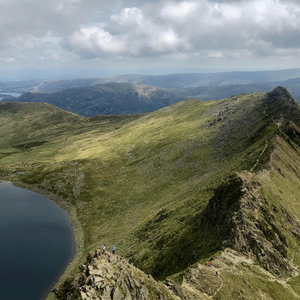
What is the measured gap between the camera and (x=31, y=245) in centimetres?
8144

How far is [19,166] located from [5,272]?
12181 cm

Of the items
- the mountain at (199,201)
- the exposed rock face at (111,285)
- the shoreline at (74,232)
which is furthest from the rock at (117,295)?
the shoreline at (74,232)

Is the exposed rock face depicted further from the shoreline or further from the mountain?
the shoreline

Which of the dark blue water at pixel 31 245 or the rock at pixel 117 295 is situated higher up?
the rock at pixel 117 295

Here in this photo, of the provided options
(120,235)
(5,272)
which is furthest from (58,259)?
(120,235)

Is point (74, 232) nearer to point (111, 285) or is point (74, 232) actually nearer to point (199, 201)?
point (199, 201)

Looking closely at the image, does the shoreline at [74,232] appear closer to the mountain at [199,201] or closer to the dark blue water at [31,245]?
the mountain at [199,201]

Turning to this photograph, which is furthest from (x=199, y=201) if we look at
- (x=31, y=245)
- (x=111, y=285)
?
A: (x=31, y=245)

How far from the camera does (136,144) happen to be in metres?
185

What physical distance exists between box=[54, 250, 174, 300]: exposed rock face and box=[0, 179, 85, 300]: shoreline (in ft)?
110

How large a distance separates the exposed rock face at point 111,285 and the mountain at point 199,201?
315 mm

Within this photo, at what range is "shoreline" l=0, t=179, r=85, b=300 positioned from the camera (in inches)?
2547

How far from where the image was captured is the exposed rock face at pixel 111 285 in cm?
2747

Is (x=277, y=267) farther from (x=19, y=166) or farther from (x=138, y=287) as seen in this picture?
(x=19, y=166)
